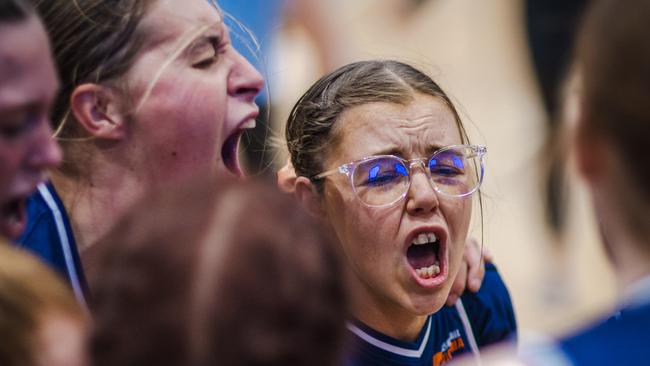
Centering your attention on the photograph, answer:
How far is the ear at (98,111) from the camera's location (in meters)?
2.19

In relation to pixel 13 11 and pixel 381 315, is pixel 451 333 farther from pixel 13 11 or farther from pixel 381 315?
pixel 13 11

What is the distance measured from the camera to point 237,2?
11.7 ft

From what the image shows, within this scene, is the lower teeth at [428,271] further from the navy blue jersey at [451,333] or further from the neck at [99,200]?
the neck at [99,200]

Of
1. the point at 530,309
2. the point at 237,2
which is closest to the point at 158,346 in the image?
the point at 237,2

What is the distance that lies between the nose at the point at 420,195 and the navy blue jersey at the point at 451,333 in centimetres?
29

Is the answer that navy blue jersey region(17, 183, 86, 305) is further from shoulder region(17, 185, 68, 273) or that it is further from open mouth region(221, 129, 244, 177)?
open mouth region(221, 129, 244, 177)

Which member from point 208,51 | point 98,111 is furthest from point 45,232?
point 208,51

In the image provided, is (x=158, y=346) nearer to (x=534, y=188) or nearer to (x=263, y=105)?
(x=263, y=105)

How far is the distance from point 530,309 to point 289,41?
2.01 meters

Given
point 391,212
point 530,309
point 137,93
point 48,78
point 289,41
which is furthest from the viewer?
point 530,309

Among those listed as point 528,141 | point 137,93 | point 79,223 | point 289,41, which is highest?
point 137,93

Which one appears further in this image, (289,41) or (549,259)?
(549,259)

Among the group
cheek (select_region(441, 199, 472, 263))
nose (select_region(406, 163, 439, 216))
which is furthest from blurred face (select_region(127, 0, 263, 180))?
cheek (select_region(441, 199, 472, 263))

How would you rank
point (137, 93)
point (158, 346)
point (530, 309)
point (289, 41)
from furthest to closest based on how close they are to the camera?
1. point (530, 309)
2. point (289, 41)
3. point (137, 93)
4. point (158, 346)
